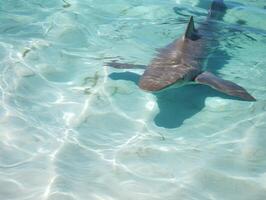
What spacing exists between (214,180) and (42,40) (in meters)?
4.51

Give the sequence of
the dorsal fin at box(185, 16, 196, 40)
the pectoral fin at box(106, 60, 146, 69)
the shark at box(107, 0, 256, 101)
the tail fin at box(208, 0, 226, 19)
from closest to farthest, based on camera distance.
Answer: the shark at box(107, 0, 256, 101) < the pectoral fin at box(106, 60, 146, 69) < the dorsal fin at box(185, 16, 196, 40) < the tail fin at box(208, 0, 226, 19)

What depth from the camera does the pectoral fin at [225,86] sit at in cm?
550

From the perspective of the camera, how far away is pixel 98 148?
4801 mm

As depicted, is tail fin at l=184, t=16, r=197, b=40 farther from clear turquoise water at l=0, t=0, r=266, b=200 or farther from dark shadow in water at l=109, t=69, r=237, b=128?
dark shadow in water at l=109, t=69, r=237, b=128

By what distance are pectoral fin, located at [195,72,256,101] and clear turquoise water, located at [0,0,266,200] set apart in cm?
26

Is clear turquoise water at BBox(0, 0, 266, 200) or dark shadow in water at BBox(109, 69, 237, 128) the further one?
dark shadow in water at BBox(109, 69, 237, 128)

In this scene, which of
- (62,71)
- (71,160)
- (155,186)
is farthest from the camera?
(62,71)

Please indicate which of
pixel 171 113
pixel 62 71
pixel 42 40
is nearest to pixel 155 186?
pixel 171 113

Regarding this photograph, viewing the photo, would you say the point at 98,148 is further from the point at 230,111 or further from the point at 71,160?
the point at 230,111

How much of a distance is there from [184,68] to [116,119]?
128 cm

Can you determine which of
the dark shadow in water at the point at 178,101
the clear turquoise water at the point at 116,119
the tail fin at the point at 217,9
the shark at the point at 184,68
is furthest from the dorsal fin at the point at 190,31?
the tail fin at the point at 217,9

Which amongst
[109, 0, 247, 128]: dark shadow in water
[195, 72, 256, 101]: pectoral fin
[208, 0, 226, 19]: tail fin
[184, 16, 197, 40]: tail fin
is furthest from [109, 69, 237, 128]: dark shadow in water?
[208, 0, 226, 19]: tail fin

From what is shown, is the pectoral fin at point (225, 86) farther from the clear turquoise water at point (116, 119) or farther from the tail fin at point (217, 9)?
the tail fin at point (217, 9)

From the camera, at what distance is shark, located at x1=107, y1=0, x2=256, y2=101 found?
5.28m
